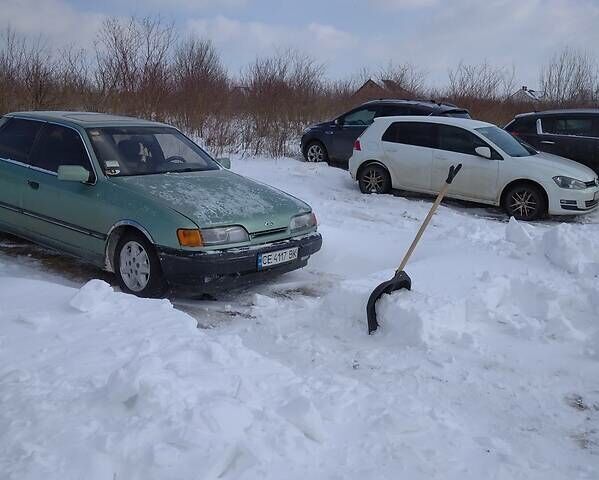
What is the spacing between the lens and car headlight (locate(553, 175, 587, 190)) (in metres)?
9.02

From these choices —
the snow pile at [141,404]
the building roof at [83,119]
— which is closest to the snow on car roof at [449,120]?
the building roof at [83,119]

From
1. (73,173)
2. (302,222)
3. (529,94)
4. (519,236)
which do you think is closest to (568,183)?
(519,236)

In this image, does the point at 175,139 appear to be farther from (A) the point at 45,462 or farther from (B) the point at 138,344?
(A) the point at 45,462

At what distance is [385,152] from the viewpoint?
1040 centimetres

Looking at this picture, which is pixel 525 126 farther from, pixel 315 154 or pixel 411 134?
pixel 315 154

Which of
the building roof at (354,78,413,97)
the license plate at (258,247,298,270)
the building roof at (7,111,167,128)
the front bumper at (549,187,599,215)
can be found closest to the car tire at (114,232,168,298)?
the license plate at (258,247,298,270)

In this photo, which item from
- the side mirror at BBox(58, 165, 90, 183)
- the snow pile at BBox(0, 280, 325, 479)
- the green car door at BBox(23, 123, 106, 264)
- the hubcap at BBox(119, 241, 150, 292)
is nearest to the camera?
the snow pile at BBox(0, 280, 325, 479)

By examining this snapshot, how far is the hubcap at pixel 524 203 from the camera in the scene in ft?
30.2

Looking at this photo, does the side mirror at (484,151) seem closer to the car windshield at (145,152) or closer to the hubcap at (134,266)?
the car windshield at (145,152)

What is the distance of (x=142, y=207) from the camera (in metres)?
4.97

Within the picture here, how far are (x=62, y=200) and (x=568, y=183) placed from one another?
286 inches

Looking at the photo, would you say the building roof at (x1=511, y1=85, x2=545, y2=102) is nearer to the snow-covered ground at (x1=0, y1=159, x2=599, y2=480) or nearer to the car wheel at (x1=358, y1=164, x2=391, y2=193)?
the car wheel at (x1=358, y1=164, x2=391, y2=193)

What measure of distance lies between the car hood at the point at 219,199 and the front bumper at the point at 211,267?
0.77 feet

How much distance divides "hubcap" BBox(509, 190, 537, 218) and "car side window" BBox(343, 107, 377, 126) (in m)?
4.16
